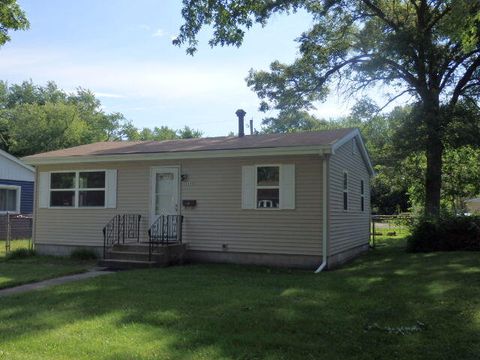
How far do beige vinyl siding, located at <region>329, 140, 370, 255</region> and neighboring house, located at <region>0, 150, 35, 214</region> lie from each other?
15381 millimetres

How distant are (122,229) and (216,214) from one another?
2.90 meters

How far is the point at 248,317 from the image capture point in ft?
23.4

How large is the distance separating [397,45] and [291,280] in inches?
494

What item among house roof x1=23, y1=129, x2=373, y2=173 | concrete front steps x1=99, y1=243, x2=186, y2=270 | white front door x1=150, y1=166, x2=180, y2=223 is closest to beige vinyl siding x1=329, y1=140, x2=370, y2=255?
house roof x1=23, y1=129, x2=373, y2=173

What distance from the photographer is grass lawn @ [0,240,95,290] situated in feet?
34.9

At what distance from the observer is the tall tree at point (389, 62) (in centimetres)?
1984

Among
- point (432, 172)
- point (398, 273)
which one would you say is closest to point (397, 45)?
point (432, 172)

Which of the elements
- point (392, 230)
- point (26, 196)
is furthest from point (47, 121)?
point (392, 230)

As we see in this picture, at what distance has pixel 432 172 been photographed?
20766 millimetres

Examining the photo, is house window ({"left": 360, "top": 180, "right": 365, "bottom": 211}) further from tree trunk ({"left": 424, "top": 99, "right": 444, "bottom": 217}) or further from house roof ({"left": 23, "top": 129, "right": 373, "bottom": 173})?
tree trunk ({"left": 424, "top": 99, "right": 444, "bottom": 217})

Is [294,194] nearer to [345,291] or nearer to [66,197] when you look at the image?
[345,291]

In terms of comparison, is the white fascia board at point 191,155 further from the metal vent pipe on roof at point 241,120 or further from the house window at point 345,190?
the metal vent pipe on roof at point 241,120

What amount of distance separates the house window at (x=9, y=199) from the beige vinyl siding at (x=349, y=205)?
53.3 ft

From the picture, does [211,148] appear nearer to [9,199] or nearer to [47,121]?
[9,199]
